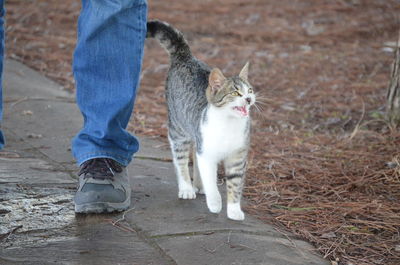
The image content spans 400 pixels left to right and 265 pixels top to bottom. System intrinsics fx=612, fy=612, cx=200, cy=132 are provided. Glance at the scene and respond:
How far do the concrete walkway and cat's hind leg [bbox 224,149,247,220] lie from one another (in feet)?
0.17

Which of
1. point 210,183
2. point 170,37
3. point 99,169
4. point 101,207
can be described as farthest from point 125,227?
point 170,37

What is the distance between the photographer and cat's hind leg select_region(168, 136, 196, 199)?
302 centimetres

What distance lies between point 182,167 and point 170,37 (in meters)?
0.69

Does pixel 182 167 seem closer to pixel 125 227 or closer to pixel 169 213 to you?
pixel 169 213

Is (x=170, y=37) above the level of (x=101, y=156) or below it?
above

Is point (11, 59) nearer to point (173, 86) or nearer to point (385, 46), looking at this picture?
point (173, 86)

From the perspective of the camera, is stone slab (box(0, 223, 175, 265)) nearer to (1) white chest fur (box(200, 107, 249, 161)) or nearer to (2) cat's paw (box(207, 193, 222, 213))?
(2) cat's paw (box(207, 193, 222, 213))

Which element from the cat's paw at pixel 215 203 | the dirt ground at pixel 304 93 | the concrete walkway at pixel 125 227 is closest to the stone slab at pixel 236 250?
the concrete walkway at pixel 125 227

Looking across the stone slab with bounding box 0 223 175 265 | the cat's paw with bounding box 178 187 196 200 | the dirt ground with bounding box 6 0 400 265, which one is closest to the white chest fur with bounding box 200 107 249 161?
the dirt ground with bounding box 6 0 400 265

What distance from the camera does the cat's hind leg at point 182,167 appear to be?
9.92ft

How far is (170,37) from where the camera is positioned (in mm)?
3229

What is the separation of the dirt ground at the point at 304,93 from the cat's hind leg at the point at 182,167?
32 cm

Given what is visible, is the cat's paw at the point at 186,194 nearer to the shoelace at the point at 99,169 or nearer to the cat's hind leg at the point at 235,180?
the cat's hind leg at the point at 235,180

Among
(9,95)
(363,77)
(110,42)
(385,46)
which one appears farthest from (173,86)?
(385,46)
